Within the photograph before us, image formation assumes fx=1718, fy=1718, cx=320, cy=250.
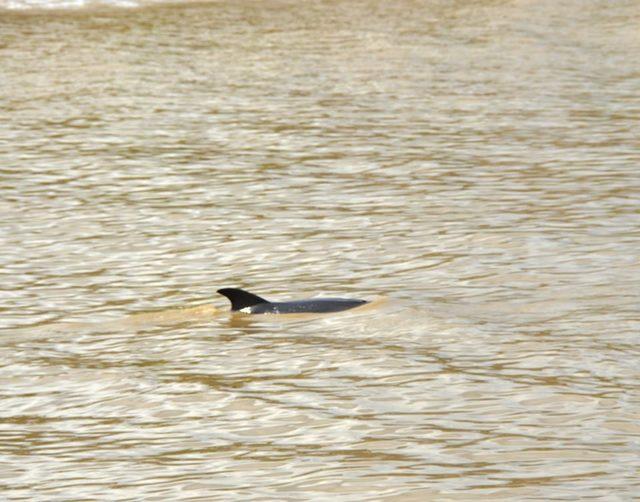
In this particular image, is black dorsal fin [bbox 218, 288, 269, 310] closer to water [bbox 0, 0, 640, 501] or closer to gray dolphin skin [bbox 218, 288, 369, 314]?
gray dolphin skin [bbox 218, 288, 369, 314]

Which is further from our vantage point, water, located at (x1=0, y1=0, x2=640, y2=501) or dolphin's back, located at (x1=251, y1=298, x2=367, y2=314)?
dolphin's back, located at (x1=251, y1=298, x2=367, y2=314)

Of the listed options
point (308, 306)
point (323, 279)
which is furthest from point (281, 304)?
point (323, 279)

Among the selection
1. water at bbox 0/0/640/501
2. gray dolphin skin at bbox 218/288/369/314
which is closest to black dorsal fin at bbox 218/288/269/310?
gray dolphin skin at bbox 218/288/369/314

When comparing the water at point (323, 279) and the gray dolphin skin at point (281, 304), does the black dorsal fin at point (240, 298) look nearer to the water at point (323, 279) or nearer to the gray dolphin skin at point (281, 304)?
the gray dolphin skin at point (281, 304)

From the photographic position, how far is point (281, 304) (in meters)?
9.59

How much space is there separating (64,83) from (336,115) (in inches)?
180

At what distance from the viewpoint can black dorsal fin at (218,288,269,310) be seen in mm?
9461

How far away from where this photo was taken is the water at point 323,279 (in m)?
6.89

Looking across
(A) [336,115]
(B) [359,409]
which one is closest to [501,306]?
(B) [359,409]

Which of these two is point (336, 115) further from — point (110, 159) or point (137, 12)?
point (137, 12)

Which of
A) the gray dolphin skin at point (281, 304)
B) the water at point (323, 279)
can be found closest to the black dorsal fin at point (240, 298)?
the gray dolphin skin at point (281, 304)

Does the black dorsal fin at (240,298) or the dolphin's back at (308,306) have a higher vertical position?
the black dorsal fin at (240,298)

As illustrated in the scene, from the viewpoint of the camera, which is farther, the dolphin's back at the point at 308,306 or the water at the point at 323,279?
the dolphin's back at the point at 308,306

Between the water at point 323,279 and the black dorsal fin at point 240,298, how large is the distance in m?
0.11
